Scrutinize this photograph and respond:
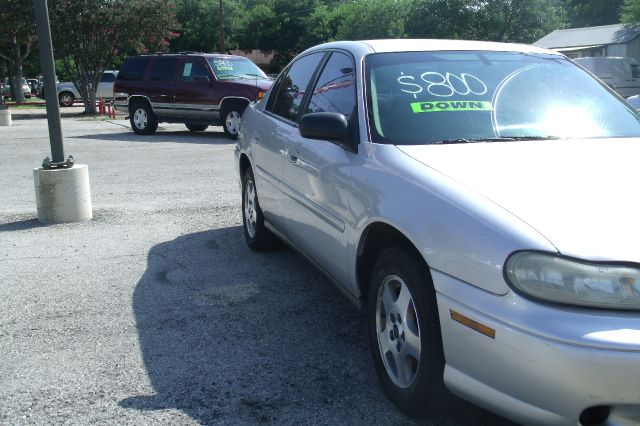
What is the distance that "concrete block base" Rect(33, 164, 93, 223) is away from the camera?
7.15 m

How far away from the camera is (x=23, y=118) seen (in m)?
26.6

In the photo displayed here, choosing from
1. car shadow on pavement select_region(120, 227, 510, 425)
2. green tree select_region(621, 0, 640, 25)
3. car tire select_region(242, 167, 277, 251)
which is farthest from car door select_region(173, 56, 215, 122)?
green tree select_region(621, 0, 640, 25)

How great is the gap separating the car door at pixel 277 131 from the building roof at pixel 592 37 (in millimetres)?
39554

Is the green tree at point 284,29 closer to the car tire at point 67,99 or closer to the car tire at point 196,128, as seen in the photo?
the car tire at point 67,99

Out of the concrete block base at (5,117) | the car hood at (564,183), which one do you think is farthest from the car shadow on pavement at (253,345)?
the concrete block base at (5,117)

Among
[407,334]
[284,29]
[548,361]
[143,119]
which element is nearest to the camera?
[548,361]

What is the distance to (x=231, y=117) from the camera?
16000 mm

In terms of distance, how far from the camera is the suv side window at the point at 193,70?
1617 centimetres

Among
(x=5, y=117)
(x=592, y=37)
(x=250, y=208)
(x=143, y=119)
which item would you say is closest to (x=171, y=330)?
(x=250, y=208)

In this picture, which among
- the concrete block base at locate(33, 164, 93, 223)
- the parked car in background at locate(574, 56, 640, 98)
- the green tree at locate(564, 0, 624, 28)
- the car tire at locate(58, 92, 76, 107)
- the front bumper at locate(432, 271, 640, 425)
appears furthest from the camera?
the green tree at locate(564, 0, 624, 28)

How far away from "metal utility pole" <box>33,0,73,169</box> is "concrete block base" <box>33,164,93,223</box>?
6.4 inches

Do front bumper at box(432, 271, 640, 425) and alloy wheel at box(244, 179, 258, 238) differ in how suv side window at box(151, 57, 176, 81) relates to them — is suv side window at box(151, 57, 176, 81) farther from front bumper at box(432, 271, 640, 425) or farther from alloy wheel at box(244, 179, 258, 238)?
front bumper at box(432, 271, 640, 425)

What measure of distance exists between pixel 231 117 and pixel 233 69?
123 centimetres

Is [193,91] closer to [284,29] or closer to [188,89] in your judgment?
[188,89]
